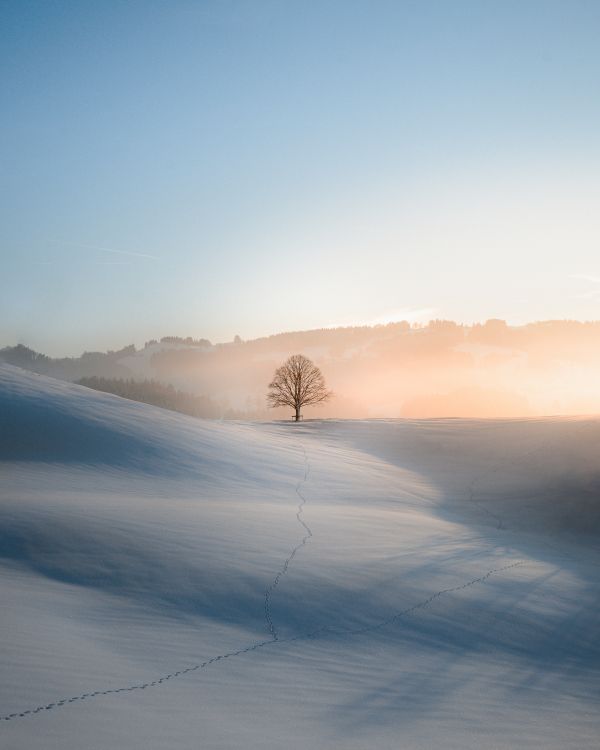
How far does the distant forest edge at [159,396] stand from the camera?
143 meters

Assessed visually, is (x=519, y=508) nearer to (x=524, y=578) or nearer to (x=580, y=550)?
(x=580, y=550)

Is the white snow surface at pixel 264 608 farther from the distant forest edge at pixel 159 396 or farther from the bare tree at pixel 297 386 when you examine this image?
Result: the distant forest edge at pixel 159 396

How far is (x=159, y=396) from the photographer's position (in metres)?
153

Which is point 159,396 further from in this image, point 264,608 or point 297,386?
point 264,608

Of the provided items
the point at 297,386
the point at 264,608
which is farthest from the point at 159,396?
the point at 264,608

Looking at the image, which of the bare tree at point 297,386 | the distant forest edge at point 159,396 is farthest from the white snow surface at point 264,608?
the distant forest edge at point 159,396

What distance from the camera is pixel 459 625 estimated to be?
33.0ft

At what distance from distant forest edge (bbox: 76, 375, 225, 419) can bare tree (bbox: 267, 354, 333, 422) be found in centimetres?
8718

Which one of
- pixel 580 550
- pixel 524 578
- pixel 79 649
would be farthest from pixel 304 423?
pixel 79 649

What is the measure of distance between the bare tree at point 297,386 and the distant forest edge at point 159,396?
87176 mm

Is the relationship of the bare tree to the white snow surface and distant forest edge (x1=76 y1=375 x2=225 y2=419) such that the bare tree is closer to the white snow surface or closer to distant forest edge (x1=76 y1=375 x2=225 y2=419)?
the white snow surface

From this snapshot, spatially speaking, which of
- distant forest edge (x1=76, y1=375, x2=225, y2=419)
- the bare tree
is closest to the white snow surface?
the bare tree

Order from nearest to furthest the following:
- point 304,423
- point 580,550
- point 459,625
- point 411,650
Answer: point 411,650
point 459,625
point 580,550
point 304,423

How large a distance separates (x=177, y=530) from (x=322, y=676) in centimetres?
601
